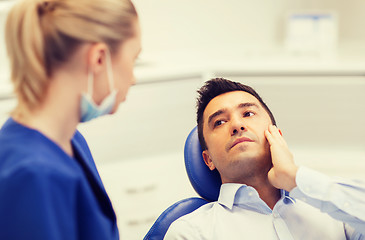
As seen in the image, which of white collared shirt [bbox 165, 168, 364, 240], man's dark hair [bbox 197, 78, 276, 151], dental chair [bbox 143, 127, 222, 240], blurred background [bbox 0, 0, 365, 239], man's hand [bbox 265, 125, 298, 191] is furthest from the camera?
blurred background [bbox 0, 0, 365, 239]

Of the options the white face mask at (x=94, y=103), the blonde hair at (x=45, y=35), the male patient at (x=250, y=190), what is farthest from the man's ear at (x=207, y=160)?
the blonde hair at (x=45, y=35)

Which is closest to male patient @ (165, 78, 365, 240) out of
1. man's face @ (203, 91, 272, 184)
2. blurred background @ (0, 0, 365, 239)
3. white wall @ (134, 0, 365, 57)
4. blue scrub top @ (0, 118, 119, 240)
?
man's face @ (203, 91, 272, 184)

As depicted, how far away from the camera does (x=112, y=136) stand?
2336 millimetres

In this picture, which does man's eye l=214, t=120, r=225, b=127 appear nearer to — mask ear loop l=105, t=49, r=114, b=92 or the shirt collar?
the shirt collar

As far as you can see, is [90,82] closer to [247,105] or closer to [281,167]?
[281,167]

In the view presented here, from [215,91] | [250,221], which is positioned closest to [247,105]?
[215,91]

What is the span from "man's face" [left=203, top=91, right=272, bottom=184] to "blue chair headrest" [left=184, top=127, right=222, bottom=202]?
0.08ft

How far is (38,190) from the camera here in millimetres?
824

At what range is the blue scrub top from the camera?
0.83 m

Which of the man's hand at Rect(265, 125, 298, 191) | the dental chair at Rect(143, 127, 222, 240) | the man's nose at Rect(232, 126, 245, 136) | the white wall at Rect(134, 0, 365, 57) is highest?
the white wall at Rect(134, 0, 365, 57)

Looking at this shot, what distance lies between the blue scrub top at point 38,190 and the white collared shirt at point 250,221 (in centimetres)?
46

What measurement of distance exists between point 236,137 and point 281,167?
21cm

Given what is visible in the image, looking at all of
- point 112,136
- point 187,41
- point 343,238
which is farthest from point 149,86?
point 343,238

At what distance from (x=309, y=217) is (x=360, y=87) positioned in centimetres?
129
